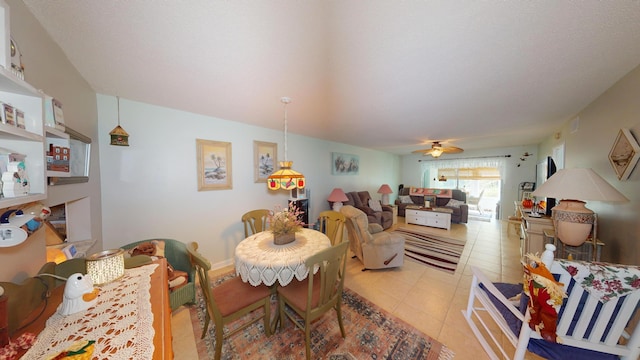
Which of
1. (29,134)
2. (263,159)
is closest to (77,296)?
(29,134)

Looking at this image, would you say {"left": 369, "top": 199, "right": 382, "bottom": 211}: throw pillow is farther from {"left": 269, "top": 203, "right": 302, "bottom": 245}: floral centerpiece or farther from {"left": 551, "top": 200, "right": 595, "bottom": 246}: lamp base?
{"left": 269, "top": 203, "right": 302, "bottom": 245}: floral centerpiece

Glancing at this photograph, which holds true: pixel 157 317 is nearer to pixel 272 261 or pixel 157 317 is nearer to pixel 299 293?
pixel 272 261

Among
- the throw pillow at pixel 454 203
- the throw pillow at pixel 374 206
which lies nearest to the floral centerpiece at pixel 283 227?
the throw pillow at pixel 374 206

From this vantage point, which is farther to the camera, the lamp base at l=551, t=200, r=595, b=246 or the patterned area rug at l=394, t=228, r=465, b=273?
the patterned area rug at l=394, t=228, r=465, b=273

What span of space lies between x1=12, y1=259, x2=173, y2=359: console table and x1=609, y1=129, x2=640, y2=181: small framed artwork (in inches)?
128

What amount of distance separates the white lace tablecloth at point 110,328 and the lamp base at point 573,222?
122 inches

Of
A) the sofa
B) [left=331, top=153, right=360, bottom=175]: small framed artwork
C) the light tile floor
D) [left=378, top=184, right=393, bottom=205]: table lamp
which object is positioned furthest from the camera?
[left=378, top=184, right=393, bottom=205]: table lamp

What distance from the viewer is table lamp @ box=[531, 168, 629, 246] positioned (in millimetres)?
1482

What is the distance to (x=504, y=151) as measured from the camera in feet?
18.3

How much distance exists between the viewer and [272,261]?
1.57 meters

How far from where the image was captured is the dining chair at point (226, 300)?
133 cm

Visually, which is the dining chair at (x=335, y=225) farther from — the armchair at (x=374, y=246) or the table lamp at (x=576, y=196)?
the table lamp at (x=576, y=196)

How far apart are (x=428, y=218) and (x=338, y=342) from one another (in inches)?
172

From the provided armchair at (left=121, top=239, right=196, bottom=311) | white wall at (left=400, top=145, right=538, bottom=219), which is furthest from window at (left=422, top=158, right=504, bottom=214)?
armchair at (left=121, top=239, right=196, bottom=311)
